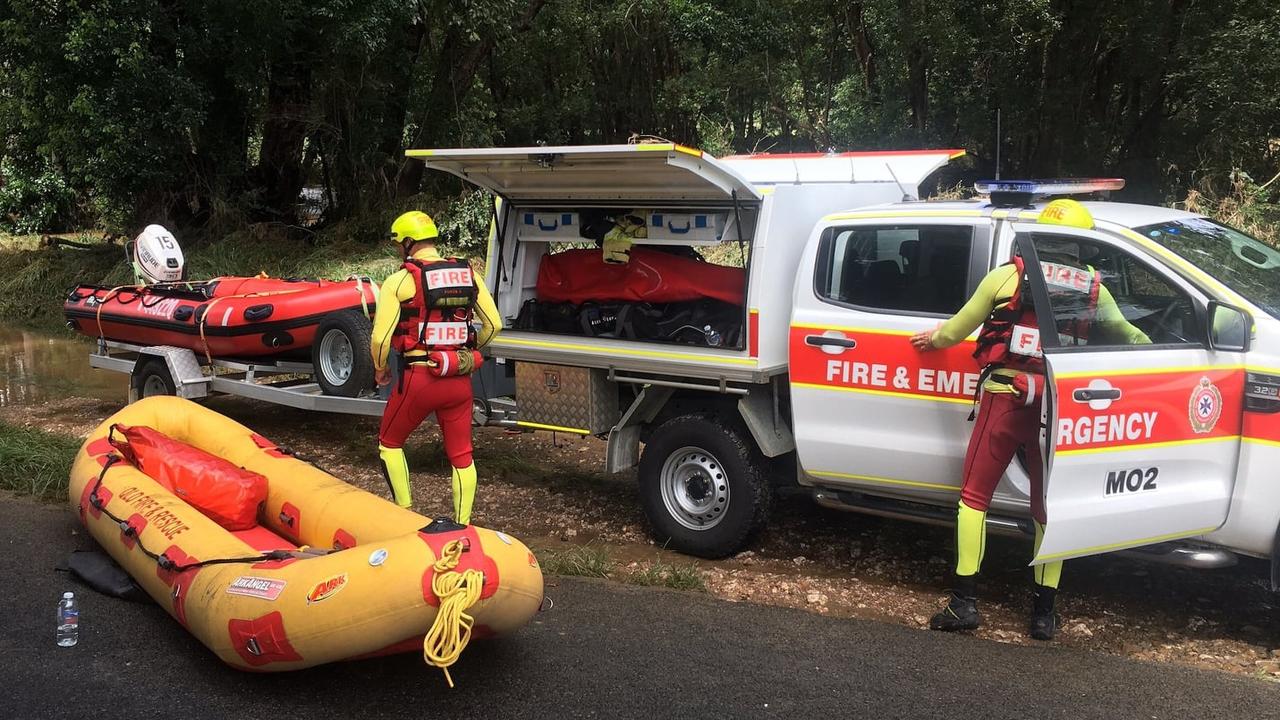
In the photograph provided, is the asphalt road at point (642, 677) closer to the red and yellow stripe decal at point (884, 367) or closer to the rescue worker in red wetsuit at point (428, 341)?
the red and yellow stripe decal at point (884, 367)

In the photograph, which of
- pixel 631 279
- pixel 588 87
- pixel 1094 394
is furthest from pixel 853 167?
pixel 588 87

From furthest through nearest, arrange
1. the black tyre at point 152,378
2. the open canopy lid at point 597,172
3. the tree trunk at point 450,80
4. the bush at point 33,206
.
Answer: the bush at point 33,206 < the tree trunk at point 450,80 < the black tyre at point 152,378 < the open canopy lid at point 597,172

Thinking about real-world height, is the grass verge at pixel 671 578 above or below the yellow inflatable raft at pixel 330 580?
below

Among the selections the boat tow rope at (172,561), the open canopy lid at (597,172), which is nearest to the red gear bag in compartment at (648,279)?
the open canopy lid at (597,172)

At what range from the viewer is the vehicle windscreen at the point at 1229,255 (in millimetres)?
4711

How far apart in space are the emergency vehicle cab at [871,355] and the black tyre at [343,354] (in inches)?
65.9

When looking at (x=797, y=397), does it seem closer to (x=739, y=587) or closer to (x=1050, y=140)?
(x=739, y=587)

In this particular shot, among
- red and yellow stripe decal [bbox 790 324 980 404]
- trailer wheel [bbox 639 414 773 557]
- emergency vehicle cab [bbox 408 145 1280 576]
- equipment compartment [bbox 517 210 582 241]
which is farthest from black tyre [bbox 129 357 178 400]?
red and yellow stripe decal [bbox 790 324 980 404]

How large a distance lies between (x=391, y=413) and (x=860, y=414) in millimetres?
2662

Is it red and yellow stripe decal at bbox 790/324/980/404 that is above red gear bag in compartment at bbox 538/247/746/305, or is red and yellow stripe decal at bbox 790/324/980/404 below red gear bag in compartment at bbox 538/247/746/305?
below

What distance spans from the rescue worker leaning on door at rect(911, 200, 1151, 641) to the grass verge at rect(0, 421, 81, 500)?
20.0 ft

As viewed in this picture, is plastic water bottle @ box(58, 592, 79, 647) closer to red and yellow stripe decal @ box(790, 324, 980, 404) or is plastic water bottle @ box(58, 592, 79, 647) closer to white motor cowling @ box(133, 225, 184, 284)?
red and yellow stripe decal @ box(790, 324, 980, 404)

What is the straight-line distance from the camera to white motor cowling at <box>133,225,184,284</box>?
10297 mm

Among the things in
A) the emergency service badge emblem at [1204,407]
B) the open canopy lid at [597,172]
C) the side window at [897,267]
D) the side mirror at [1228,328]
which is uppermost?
the open canopy lid at [597,172]
